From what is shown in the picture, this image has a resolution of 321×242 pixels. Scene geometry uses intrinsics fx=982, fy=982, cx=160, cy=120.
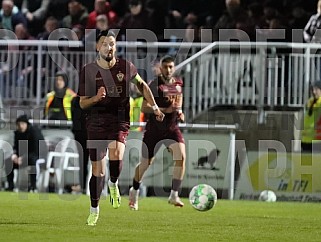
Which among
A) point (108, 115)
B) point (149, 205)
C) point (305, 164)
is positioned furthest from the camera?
point (305, 164)

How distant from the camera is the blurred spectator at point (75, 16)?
24.2 meters

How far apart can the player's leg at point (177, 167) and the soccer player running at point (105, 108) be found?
3654 millimetres

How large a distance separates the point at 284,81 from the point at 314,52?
933 mm

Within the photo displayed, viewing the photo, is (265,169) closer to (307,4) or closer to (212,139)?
(212,139)

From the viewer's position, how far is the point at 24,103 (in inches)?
925

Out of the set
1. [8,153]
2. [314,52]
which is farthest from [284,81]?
[8,153]

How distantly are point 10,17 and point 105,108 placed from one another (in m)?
10.9

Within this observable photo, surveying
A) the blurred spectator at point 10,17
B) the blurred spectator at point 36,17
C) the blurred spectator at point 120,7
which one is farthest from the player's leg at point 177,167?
the blurred spectator at point 36,17

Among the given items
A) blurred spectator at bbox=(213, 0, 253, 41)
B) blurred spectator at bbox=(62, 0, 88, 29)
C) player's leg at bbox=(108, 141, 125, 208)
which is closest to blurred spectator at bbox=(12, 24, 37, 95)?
blurred spectator at bbox=(62, 0, 88, 29)

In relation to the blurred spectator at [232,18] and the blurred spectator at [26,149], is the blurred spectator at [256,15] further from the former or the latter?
the blurred spectator at [26,149]

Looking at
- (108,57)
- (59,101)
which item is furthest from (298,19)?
(108,57)

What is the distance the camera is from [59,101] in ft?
75.6

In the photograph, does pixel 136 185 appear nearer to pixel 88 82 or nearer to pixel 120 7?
pixel 88 82

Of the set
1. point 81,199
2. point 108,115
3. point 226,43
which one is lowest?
point 81,199
